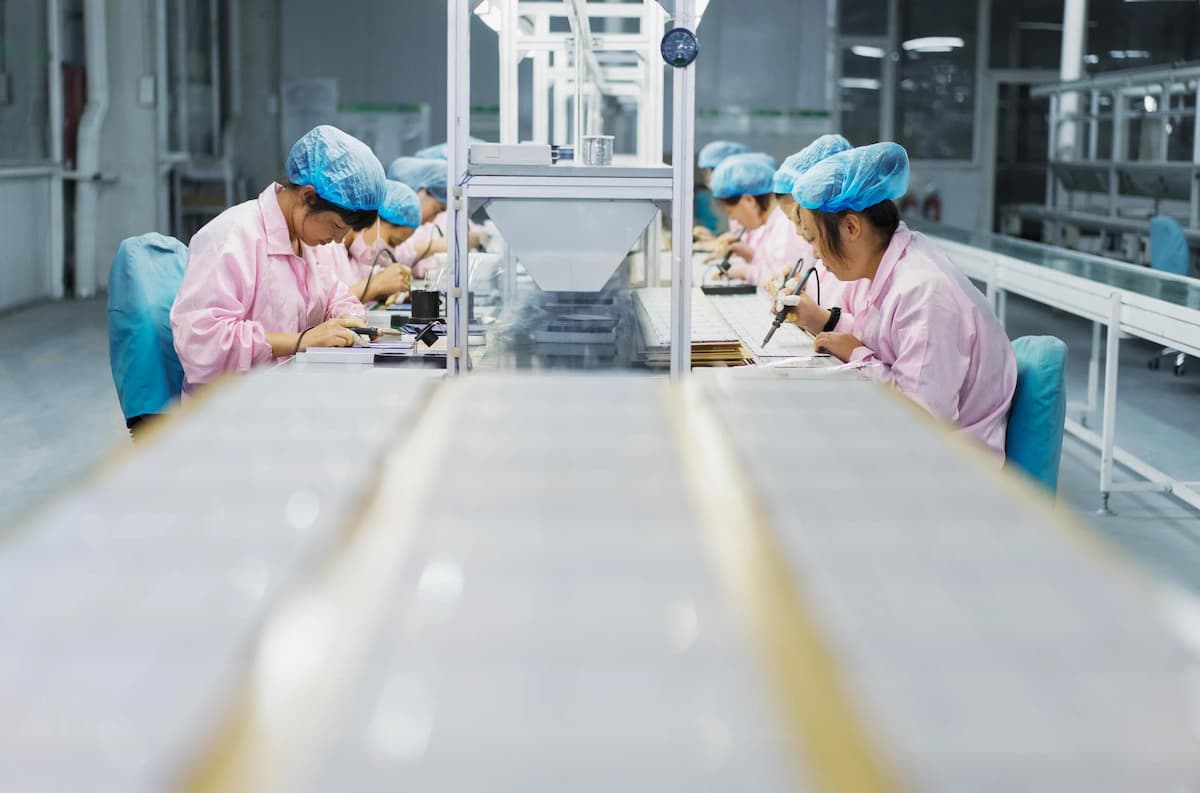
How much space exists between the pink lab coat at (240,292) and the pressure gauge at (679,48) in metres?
1.08

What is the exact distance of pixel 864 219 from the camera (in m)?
2.68

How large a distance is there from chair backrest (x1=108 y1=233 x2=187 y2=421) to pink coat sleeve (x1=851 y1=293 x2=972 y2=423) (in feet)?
5.19

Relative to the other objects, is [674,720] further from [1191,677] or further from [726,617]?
[1191,677]

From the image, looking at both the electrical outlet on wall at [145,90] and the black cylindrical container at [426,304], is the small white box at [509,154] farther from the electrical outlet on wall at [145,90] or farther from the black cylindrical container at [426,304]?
the electrical outlet on wall at [145,90]

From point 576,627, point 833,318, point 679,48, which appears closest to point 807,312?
point 833,318

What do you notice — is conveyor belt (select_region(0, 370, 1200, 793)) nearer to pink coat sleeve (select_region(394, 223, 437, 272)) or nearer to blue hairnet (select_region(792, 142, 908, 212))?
blue hairnet (select_region(792, 142, 908, 212))

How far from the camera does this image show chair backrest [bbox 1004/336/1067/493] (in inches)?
89.9

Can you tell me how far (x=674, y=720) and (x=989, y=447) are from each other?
180 centimetres

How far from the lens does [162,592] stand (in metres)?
0.84

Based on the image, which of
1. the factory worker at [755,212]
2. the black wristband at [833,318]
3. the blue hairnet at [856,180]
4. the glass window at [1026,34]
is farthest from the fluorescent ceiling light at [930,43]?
the blue hairnet at [856,180]

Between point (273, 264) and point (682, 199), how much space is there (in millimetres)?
1076

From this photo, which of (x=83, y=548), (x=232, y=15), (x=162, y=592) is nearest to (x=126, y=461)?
(x=83, y=548)

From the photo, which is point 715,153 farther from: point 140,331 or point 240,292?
point 140,331

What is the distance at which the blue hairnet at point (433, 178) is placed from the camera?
17.6 feet
